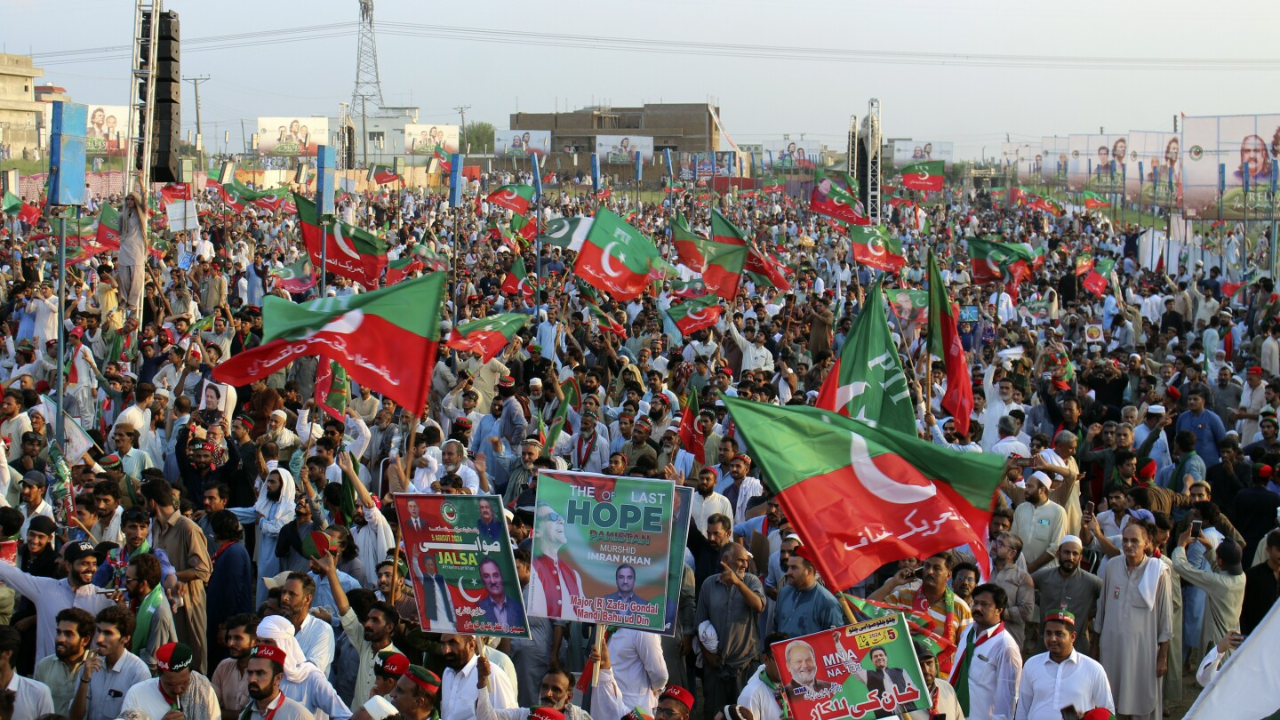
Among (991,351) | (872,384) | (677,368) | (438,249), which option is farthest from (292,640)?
(438,249)

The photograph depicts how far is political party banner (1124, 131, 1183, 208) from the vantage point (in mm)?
42188

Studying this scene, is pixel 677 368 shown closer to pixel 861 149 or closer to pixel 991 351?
pixel 991 351

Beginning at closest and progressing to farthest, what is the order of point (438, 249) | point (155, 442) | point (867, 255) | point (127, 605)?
1. point (127, 605)
2. point (155, 442)
3. point (867, 255)
4. point (438, 249)

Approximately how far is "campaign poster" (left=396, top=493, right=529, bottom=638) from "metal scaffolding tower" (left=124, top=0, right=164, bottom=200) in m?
13.3

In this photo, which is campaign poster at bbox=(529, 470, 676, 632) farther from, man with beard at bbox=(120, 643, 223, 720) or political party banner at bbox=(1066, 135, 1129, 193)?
political party banner at bbox=(1066, 135, 1129, 193)

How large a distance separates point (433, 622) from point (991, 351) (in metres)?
12.3

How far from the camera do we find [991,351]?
17281 millimetres

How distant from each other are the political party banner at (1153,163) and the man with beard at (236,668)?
37.9 m

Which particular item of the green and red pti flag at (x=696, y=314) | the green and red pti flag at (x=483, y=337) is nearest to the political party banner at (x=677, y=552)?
the green and red pti flag at (x=483, y=337)

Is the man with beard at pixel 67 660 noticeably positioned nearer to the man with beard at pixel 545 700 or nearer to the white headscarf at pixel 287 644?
the white headscarf at pixel 287 644

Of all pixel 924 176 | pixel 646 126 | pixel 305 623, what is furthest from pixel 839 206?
pixel 646 126

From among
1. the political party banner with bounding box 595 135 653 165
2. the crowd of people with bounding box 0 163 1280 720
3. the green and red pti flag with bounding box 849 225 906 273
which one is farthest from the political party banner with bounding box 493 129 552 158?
the crowd of people with bounding box 0 163 1280 720

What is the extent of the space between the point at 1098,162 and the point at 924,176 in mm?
24528

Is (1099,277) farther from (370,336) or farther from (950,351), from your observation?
(370,336)
